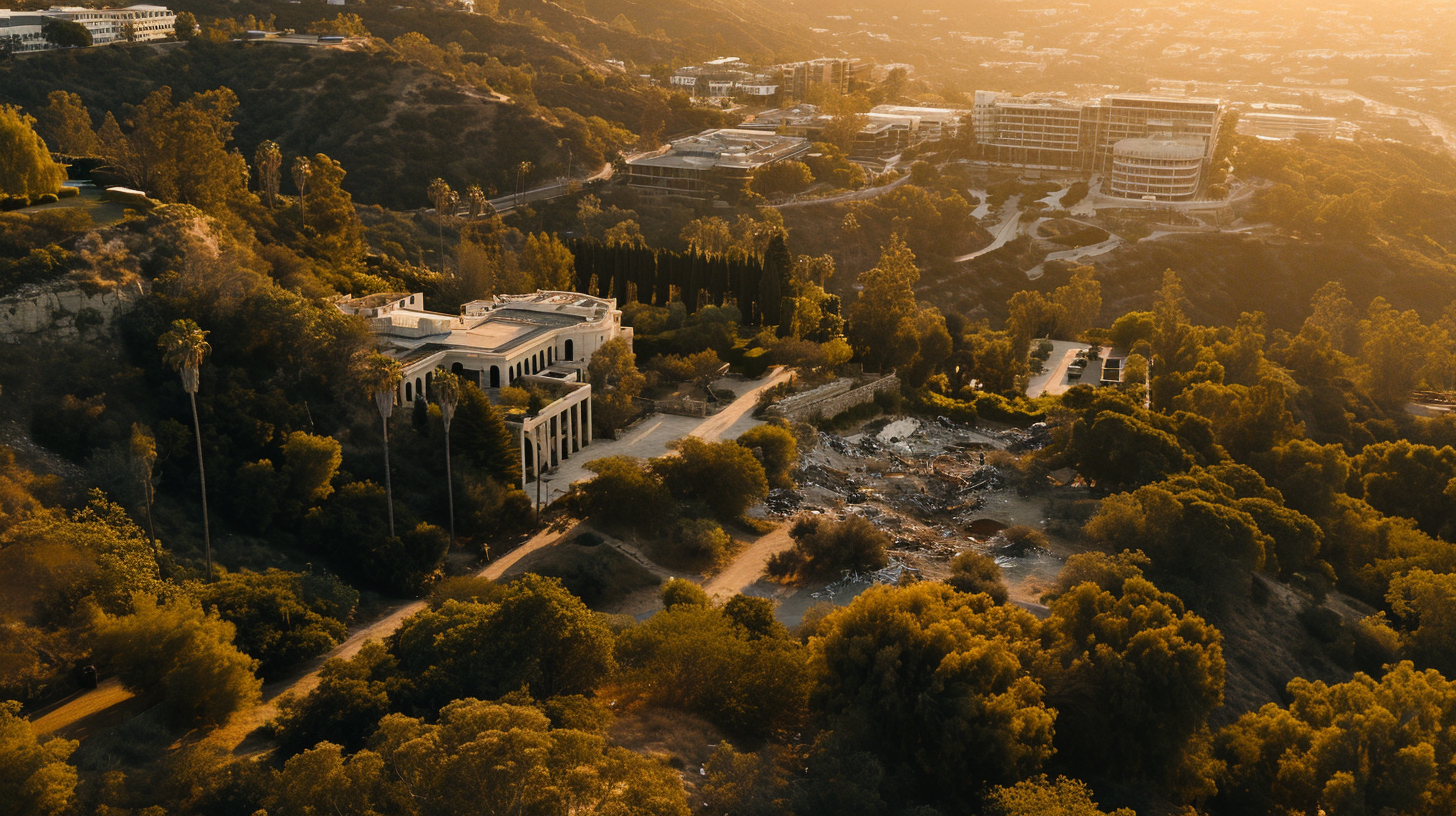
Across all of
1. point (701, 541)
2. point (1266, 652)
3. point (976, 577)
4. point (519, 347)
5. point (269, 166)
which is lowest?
point (1266, 652)

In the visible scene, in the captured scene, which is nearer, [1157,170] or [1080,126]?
[1157,170]

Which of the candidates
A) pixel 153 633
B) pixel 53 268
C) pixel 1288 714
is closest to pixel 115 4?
pixel 53 268

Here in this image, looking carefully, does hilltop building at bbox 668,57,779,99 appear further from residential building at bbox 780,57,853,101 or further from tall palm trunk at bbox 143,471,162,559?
tall palm trunk at bbox 143,471,162,559

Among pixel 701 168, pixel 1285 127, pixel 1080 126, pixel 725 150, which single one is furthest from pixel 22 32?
pixel 1285 127

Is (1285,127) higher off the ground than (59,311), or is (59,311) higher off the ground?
(59,311)

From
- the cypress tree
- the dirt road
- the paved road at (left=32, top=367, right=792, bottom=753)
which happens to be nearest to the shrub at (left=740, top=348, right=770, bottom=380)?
the paved road at (left=32, top=367, right=792, bottom=753)

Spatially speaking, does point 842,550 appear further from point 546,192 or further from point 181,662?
point 546,192
